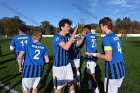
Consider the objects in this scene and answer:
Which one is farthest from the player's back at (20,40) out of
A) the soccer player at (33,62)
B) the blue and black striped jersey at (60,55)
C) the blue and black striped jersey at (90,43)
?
the soccer player at (33,62)

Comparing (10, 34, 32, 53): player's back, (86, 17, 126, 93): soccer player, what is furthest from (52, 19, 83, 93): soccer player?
(10, 34, 32, 53): player's back

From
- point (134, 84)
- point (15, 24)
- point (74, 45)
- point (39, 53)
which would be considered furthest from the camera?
point (15, 24)

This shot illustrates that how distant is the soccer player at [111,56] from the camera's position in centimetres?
572

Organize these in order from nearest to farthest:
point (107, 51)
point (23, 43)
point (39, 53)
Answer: point (107, 51)
point (39, 53)
point (23, 43)

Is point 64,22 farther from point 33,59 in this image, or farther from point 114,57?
point 114,57

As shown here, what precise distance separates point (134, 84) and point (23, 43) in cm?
465

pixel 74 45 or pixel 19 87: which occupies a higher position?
pixel 74 45

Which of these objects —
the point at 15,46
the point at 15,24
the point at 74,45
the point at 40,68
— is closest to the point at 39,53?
the point at 40,68

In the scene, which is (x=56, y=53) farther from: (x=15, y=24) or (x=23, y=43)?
(x=15, y=24)

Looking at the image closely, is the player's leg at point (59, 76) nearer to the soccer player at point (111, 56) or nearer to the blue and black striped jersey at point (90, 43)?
the soccer player at point (111, 56)

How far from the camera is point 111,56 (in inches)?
226

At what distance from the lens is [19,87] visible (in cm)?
1003

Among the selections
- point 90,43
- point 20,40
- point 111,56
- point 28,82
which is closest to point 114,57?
point 111,56

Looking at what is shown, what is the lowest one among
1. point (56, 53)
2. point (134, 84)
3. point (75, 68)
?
point (134, 84)
